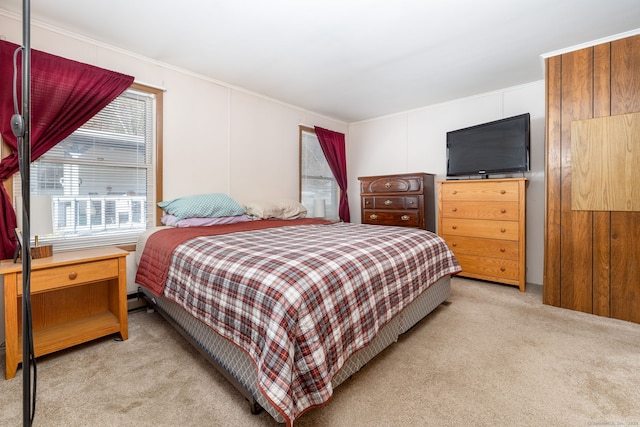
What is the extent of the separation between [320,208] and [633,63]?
3450 mm

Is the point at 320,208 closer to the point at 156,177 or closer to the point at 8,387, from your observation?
the point at 156,177

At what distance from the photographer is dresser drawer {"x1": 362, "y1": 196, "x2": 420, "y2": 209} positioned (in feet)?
12.5

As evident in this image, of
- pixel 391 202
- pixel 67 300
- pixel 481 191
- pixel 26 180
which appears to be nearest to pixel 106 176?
pixel 67 300

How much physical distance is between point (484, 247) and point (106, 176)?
151 inches

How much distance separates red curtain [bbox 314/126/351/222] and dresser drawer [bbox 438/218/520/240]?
1749 mm

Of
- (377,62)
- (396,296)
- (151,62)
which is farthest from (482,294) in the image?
(151,62)

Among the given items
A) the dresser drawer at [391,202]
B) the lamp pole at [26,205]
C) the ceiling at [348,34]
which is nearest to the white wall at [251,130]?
the ceiling at [348,34]

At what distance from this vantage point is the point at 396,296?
5.91 ft

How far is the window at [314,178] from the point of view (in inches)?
175

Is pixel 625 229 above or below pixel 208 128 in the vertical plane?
below

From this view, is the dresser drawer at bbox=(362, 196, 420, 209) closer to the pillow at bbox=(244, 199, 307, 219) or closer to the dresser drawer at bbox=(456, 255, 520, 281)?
the dresser drawer at bbox=(456, 255, 520, 281)

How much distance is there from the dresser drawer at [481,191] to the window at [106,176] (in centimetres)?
321

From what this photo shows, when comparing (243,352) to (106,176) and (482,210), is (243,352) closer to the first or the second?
(106,176)

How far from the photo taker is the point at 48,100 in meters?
2.18
